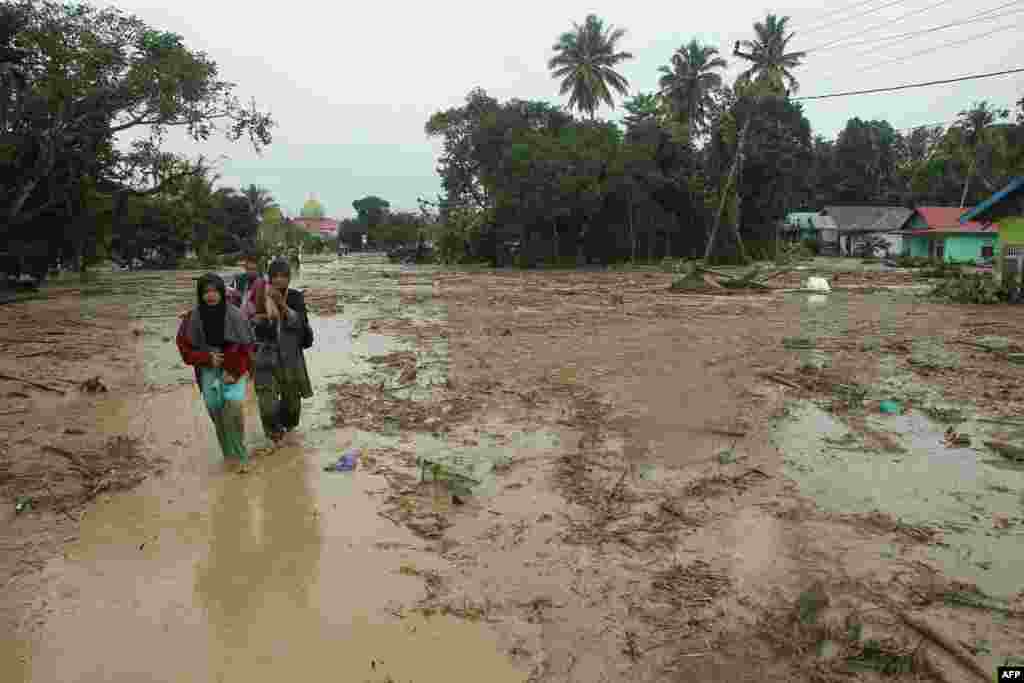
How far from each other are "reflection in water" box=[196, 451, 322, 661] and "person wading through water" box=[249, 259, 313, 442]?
0.79 meters

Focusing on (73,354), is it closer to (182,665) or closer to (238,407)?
(238,407)

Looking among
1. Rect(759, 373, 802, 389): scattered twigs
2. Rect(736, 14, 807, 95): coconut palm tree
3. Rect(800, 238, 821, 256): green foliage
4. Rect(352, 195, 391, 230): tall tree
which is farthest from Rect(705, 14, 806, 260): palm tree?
Rect(352, 195, 391, 230): tall tree

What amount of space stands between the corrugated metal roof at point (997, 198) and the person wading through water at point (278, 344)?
21.2 meters

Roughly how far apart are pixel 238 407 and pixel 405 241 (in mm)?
67786

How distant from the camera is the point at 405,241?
235ft

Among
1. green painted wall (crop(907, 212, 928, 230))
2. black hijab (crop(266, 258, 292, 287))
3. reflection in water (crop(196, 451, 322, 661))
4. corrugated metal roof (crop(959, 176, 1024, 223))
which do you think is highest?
green painted wall (crop(907, 212, 928, 230))

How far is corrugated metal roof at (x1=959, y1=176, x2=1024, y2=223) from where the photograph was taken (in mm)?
19375

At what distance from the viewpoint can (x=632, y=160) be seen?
1532 inches

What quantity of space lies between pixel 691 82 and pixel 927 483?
48.5 metres

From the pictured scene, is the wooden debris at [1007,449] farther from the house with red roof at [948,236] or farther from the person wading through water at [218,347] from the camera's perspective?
the house with red roof at [948,236]

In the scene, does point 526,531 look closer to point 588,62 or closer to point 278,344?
point 278,344

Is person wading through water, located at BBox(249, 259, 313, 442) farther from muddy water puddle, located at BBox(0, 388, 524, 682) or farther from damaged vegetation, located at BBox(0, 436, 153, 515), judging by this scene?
damaged vegetation, located at BBox(0, 436, 153, 515)

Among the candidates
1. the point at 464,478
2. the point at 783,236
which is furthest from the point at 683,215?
the point at 464,478

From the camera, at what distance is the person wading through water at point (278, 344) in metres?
5.59
